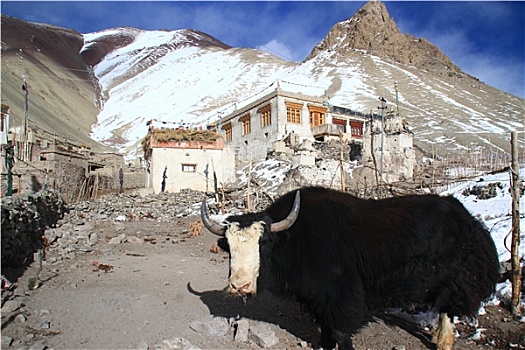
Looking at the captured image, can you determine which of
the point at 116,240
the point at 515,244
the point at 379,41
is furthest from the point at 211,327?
the point at 379,41

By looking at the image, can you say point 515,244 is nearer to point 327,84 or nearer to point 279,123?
point 279,123

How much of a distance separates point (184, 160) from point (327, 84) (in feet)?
214

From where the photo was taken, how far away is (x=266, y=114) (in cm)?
3027

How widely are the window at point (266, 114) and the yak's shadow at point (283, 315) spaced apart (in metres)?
25.3

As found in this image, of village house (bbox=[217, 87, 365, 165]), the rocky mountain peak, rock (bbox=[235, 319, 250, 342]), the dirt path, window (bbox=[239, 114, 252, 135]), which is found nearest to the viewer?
the dirt path

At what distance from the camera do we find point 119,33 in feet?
629

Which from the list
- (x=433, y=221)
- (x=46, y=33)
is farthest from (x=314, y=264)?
(x=46, y=33)

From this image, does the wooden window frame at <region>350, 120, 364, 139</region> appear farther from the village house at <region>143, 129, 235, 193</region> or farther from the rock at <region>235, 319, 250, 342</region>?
the rock at <region>235, 319, 250, 342</region>

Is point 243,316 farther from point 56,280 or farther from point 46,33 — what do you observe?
point 46,33

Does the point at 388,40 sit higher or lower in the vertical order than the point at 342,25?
lower

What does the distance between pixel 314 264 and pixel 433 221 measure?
5.12ft

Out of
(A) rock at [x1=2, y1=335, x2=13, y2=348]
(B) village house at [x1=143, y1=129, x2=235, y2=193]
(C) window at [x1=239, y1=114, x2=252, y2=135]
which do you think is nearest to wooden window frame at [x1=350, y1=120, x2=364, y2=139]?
(C) window at [x1=239, y1=114, x2=252, y2=135]

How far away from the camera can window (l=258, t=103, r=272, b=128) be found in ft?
97.5

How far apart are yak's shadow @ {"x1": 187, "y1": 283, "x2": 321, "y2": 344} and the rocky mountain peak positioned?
386ft
